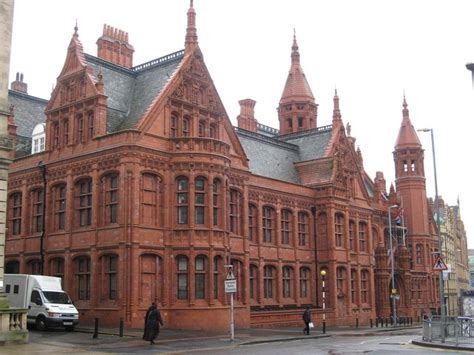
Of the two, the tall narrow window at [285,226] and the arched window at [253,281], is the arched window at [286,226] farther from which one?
the arched window at [253,281]

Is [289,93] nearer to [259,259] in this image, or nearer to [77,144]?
[259,259]

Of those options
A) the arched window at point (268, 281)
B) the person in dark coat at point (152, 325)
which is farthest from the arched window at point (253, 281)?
the person in dark coat at point (152, 325)

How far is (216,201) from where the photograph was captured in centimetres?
4203

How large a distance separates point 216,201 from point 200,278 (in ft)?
16.4

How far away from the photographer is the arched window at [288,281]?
54688 millimetres

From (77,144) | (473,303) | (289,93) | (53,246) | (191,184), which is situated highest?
(289,93)

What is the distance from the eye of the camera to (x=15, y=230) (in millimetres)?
47125

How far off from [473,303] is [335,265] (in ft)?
95.3

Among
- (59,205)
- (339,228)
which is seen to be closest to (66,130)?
(59,205)

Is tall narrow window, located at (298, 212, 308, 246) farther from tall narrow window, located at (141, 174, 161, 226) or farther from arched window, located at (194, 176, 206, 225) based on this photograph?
tall narrow window, located at (141, 174, 161, 226)

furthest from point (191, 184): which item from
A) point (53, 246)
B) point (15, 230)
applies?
point (15, 230)

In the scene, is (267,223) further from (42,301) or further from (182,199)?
(42,301)

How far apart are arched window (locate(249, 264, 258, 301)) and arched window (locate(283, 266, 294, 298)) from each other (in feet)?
13.8

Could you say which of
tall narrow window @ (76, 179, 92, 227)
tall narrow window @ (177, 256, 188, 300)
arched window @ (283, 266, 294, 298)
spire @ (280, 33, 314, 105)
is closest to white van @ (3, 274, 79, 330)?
tall narrow window @ (76, 179, 92, 227)
